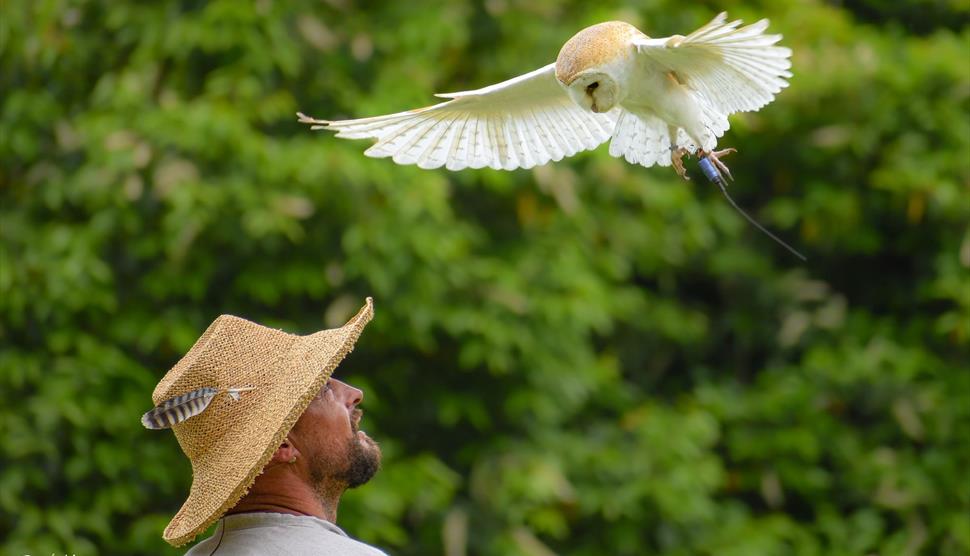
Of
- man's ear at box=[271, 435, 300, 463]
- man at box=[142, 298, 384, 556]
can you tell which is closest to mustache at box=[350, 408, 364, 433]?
man at box=[142, 298, 384, 556]

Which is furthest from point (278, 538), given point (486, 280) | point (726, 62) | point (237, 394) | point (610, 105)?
point (486, 280)

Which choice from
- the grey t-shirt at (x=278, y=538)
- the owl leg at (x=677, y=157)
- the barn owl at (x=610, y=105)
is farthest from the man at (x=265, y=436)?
the owl leg at (x=677, y=157)

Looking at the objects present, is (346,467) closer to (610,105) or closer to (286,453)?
(286,453)

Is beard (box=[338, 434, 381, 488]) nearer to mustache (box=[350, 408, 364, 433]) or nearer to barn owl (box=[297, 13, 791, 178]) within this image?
mustache (box=[350, 408, 364, 433])

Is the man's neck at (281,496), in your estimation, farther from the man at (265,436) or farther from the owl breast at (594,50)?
the owl breast at (594,50)

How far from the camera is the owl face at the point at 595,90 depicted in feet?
7.41

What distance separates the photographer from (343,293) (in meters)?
5.41

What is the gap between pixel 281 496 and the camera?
231 centimetres

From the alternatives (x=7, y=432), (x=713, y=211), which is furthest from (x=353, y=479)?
(x=713, y=211)

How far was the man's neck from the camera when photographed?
2.31 metres

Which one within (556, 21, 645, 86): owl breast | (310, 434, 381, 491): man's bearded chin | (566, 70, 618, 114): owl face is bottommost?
(310, 434, 381, 491): man's bearded chin

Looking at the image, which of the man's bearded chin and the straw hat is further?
the man's bearded chin

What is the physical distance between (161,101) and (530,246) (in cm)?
155

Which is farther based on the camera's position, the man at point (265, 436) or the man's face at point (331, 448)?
the man's face at point (331, 448)
